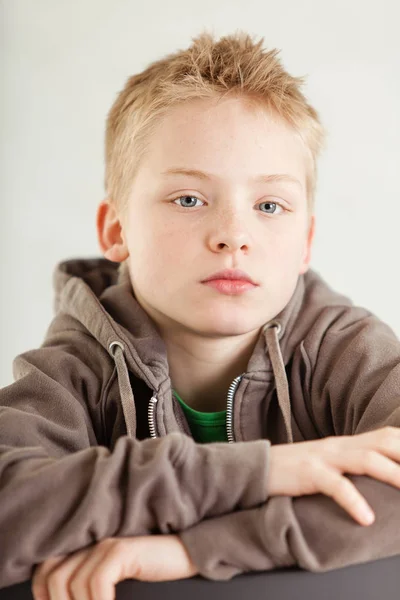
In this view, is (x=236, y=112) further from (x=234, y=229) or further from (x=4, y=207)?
(x=4, y=207)

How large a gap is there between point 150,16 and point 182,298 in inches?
59.7

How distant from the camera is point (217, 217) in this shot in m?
1.41

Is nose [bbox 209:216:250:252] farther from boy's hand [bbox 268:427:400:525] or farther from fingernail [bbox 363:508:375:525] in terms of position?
fingernail [bbox 363:508:375:525]

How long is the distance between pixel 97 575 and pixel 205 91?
79 cm

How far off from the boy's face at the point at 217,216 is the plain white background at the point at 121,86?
1.20 meters

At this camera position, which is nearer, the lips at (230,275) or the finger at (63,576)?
the finger at (63,576)

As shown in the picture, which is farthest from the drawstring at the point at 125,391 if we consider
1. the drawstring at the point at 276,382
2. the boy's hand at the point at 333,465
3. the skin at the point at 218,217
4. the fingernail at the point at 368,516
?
the fingernail at the point at 368,516

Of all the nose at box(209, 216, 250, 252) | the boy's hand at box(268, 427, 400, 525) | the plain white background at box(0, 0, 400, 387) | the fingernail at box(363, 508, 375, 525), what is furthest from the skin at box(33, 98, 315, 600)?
the plain white background at box(0, 0, 400, 387)

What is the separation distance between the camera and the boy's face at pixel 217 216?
1.41 m

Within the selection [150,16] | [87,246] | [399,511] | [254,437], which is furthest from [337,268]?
[399,511]

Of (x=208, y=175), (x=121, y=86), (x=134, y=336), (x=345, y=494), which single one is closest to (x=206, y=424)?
(x=134, y=336)

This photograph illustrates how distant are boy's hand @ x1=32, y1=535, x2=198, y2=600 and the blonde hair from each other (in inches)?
27.6

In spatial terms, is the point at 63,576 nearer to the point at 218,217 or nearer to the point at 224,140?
the point at 218,217

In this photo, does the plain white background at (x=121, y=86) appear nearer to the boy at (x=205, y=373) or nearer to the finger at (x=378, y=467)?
the boy at (x=205, y=373)
